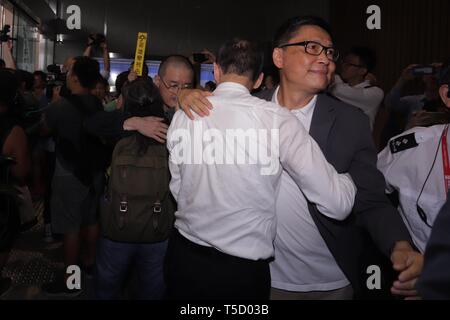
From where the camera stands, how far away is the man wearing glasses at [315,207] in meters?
1.41

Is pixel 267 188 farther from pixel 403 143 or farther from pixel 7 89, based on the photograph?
pixel 7 89

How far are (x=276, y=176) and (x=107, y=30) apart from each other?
744cm

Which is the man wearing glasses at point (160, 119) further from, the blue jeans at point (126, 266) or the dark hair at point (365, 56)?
the dark hair at point (365, 56)

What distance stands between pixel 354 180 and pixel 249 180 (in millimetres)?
396

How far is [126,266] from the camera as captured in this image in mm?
2006

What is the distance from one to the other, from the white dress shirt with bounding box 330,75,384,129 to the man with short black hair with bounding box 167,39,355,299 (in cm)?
189

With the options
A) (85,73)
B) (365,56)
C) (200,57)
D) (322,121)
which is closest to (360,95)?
(365,56)

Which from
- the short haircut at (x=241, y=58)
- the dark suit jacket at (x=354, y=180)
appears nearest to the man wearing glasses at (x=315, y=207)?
the dark suit jacket at (x=354, y=180)

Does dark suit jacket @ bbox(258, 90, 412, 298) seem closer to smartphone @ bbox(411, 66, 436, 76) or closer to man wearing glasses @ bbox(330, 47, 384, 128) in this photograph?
smartphone @ bbox(411, 66, 436, 76)

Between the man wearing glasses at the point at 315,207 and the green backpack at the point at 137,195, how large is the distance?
1.79 ft

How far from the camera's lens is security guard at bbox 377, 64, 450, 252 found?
4.20ft

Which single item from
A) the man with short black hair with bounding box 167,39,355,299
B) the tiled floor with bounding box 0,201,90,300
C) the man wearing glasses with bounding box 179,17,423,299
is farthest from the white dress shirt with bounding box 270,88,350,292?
the tiled floor with bounding box 0,201,90,300

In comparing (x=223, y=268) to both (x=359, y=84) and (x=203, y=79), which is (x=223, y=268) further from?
(x=203, y=79)
